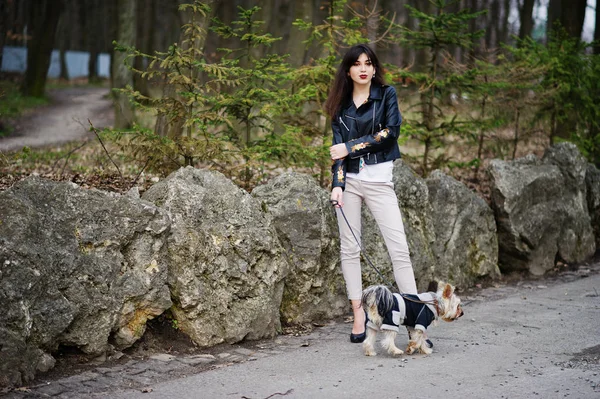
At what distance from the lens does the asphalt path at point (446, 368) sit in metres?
5.07

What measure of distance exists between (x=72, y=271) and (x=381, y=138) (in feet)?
9.19

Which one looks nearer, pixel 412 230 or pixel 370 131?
pixel 370 131

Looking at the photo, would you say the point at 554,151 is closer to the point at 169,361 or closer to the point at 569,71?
the point at 569,71

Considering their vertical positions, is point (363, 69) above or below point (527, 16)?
below

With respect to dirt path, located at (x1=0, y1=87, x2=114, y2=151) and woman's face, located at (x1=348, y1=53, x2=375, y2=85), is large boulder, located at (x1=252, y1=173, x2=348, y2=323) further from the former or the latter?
dirt path, located at (x1=0, y1=87, x2=114, y2=151)

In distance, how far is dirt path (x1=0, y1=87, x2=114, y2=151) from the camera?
725 inches

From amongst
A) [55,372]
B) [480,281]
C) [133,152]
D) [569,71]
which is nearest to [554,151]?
[569,71]

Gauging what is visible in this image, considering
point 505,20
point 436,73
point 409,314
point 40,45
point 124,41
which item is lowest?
point 409,314

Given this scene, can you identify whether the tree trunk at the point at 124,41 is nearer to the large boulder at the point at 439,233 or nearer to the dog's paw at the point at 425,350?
the large boulder at the point at 439,233

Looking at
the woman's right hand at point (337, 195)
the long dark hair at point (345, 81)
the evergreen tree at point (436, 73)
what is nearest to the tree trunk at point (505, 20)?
the evergreen tree at point (436, 73)

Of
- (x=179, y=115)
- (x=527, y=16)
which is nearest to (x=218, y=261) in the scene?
(x=179, y=115)

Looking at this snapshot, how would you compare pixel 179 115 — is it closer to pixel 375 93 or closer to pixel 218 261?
pixel 218 261

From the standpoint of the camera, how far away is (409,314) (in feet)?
19.2

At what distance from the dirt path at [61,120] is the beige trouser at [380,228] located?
645 cm
